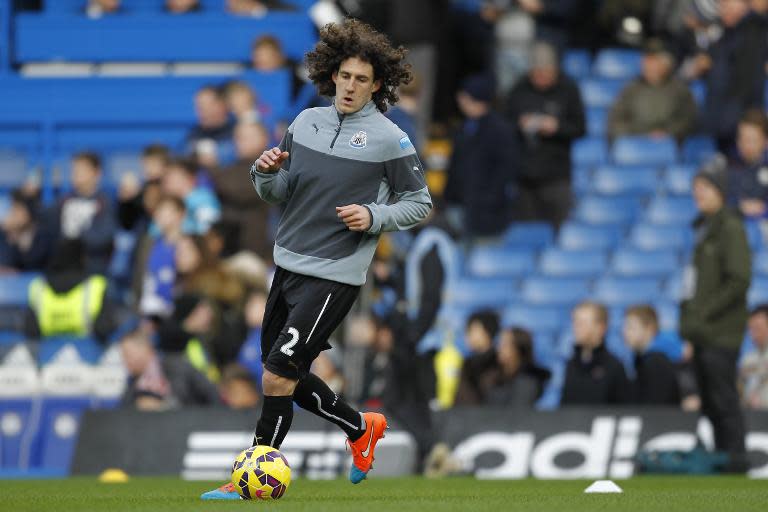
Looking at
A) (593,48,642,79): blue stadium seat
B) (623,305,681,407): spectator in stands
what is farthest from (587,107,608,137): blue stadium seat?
(623,305,681,407): spectator in stands

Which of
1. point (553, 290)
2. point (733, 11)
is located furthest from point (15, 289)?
point (733, 11)

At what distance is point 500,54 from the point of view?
18.9m

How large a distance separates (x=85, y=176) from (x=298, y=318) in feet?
28.8

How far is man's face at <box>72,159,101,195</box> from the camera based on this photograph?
55.6ft

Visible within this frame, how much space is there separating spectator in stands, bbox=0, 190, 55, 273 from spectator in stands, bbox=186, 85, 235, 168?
5.50 feet

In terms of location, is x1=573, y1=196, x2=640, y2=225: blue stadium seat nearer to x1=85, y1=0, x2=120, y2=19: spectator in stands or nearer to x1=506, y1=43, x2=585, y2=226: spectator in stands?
x1=506, y1=43, x2=585, y2=226: spectator in stands

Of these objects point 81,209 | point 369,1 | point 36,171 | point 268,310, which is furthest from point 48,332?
point 268,310

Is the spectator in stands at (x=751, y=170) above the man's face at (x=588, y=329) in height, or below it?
above

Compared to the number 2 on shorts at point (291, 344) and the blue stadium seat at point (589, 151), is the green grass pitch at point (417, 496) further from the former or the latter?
the blue stadium seat at point (589, 151)

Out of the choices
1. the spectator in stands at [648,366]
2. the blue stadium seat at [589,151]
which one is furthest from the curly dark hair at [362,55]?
the blue stadium seat at [589,151]

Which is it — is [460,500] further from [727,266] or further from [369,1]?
[369,1]

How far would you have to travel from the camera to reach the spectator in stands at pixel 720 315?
42.1 ft

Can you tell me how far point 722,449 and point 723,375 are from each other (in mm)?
578

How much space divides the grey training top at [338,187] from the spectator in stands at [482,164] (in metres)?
8.12
